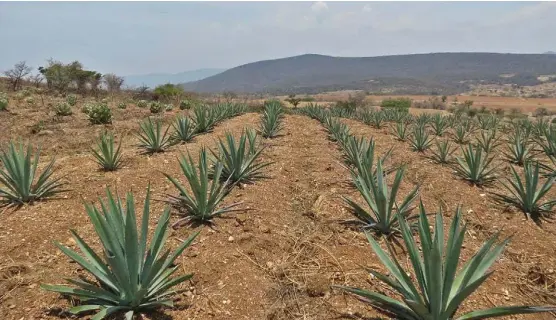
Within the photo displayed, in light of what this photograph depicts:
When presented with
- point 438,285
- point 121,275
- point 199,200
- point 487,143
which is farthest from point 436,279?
point 487,143

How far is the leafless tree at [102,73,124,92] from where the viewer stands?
85.4ft

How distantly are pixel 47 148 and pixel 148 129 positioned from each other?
138 inches

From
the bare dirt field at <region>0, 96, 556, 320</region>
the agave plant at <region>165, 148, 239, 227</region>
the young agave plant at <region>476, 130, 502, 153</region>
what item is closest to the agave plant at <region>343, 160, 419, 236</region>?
the bare dirt field at <region>0, 96, 556, 320</region>

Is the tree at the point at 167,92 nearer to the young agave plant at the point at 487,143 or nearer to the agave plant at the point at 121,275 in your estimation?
the young agave plant at the point at 487,143

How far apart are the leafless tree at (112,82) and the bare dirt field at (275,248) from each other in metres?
23.0

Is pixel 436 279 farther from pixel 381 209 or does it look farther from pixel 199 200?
pixel 199 200

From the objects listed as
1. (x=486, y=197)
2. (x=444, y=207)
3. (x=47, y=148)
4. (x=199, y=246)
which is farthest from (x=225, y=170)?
(x=47, y=148)

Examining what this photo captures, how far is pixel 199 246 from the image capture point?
9.84 feet

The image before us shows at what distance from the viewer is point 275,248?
3.12m

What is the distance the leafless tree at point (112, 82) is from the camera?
26.0 meters

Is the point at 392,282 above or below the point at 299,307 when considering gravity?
above

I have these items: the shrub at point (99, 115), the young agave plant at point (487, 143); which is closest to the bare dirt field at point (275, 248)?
the young agave plant at point (487, 143)

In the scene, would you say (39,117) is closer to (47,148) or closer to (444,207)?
(47,148)

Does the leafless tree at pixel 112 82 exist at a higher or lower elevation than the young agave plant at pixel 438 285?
higher
